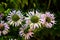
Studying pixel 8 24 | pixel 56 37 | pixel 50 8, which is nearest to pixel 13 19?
pixel 8 24

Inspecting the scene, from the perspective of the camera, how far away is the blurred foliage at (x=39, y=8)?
52.6 inches

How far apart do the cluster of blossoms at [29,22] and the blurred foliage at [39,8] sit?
0.15 feet

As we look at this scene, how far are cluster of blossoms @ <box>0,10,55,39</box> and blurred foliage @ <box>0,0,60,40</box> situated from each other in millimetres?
45

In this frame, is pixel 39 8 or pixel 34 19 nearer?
pixel 34 19

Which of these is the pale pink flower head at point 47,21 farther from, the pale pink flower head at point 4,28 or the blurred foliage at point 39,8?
the pale pink flower head at point 4,28

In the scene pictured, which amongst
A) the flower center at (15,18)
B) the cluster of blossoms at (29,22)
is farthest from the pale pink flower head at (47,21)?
the flower center at (15,18)

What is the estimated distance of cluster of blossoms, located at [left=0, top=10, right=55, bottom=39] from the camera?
1240 millimetres

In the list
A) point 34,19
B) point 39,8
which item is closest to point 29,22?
point 34,19

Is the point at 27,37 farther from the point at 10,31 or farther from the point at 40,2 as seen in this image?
the point at 40,2

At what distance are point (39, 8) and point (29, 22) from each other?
0.36 m

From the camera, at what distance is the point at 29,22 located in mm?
1257

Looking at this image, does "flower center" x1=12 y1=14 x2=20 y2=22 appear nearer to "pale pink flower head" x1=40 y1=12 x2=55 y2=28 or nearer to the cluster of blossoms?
the cluster of blossoms

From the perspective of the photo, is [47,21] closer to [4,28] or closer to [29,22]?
[29,22]

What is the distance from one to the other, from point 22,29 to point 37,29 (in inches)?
4.0
